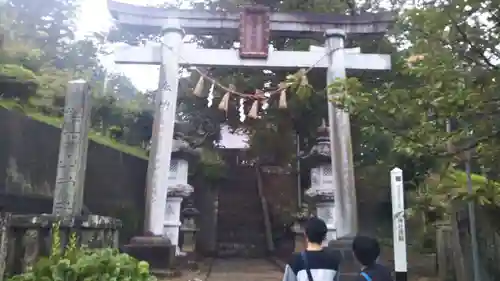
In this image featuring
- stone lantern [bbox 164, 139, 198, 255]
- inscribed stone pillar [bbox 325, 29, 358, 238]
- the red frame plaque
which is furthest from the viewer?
stone lantern [bbox 164, 139, 198, 255]

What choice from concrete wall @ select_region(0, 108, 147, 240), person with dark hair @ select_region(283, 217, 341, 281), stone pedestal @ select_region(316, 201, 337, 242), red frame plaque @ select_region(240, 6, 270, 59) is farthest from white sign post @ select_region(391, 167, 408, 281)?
concrete wall @ select_region(0, 108, 147, 240)

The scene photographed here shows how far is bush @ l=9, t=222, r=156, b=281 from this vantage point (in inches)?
176

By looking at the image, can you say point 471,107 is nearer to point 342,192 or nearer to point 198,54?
point 342,192

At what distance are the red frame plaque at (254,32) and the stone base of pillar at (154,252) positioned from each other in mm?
4322

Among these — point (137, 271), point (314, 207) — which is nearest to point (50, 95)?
point (314, 207)

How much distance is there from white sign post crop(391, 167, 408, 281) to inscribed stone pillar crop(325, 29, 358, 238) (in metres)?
3.24

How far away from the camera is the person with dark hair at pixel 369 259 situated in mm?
3051

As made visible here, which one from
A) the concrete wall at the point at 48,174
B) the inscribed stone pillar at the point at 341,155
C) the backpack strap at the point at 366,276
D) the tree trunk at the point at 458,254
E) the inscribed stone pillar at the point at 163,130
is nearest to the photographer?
the backpack strap at the point at 366,276

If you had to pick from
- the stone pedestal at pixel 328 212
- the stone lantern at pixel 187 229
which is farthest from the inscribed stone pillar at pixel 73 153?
the stone lantern at pixel 187 229

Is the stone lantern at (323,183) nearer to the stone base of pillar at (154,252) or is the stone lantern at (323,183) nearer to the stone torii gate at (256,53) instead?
the stone torii gate at (256,53)

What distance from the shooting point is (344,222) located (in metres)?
9.95

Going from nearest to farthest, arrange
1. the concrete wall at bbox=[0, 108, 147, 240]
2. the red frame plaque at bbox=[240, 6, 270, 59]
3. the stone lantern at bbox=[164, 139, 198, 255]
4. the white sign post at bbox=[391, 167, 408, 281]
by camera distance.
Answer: the white sign post at bbox=[391, 167, 408, 281] < the concrete wall at bbox=[0, 108, 147, 240] < the red frame plaque at bbox=[240, 6, 270, 59] < the stone lantern at bbox=[164, 139, 198, 255]

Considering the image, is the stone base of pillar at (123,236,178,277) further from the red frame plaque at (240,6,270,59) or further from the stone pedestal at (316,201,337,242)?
the red frame plaque at (240,6,270,59)

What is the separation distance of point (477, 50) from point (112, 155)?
34.6 ft
